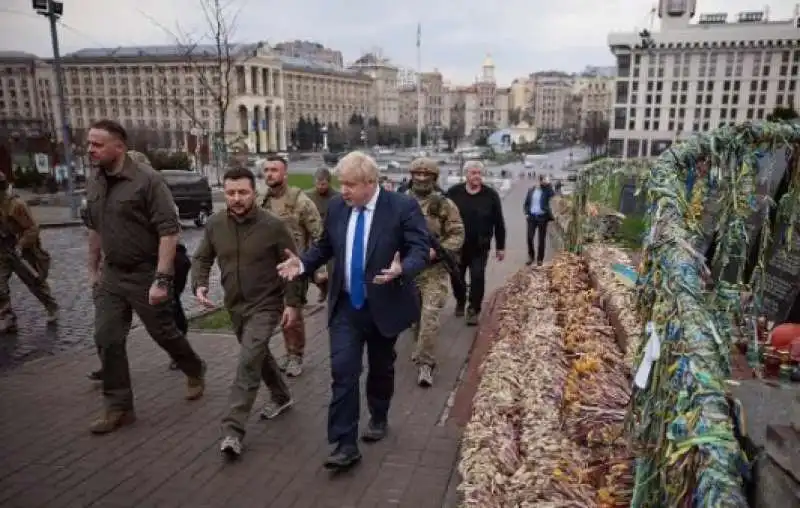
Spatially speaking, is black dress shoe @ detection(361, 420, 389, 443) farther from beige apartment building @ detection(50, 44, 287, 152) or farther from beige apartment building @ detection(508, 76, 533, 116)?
beige apartment building @ detection(508, 76, 533, 116)

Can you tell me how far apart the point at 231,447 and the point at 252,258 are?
1291 millimetres

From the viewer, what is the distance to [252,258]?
4.20 m

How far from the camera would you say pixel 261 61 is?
103562 mm

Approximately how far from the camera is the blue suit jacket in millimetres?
3732

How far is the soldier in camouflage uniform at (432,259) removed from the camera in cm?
539

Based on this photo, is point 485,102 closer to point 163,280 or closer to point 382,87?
point 382,87

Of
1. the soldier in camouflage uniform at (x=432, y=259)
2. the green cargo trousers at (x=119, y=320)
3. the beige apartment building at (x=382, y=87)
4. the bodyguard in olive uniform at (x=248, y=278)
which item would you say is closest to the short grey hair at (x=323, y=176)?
the soldier in camouflage uniform at (x=432, y=259)

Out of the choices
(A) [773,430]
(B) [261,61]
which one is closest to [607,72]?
(B) [261,61]

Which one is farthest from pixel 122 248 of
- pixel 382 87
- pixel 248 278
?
pixel 382 87

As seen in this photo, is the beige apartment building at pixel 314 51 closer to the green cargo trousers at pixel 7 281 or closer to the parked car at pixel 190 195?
the parked car at pixel 190 195

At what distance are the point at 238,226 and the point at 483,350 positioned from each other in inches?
121

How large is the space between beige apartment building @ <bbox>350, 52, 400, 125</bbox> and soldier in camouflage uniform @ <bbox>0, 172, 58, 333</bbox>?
14252 centimetres

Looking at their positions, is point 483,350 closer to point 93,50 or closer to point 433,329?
point 433,329

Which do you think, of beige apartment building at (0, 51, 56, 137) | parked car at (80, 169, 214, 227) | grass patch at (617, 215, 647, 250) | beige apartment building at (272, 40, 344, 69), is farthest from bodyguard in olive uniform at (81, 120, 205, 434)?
beige apartment building at (272, 40, 344, 69)
